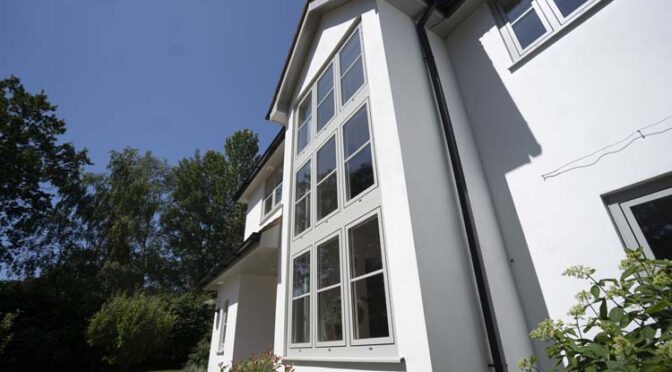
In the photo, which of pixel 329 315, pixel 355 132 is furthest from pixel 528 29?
pixel 329 315

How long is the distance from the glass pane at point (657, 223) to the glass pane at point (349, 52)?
16.2ft

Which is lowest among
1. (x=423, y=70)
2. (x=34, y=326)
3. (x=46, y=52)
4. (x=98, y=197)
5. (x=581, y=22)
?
(x=34, y=326)

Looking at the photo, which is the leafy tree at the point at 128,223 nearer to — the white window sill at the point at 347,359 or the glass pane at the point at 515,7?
the white window sill at the point at 347,359

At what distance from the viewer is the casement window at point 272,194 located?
10.6 m

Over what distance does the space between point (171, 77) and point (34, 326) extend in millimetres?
15816

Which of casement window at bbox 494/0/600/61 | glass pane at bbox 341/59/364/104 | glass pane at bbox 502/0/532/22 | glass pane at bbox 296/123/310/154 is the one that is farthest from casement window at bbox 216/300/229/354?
glass pane at bbox 502/0/532/22

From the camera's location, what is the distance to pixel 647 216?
3086 mm

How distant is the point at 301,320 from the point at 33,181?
25.6 m

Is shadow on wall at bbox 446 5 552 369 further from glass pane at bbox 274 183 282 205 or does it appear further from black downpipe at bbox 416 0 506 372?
glass pane at bbox 274 183 282 205

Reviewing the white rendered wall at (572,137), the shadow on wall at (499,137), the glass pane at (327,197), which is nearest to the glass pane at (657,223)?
the white rendered wall at (572,137)

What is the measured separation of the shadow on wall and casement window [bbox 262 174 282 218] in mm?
6926

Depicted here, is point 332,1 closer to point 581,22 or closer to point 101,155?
point 581,22

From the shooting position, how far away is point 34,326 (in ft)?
53.8

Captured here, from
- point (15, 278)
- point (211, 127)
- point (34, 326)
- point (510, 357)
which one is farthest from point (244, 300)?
point (15, 278)
